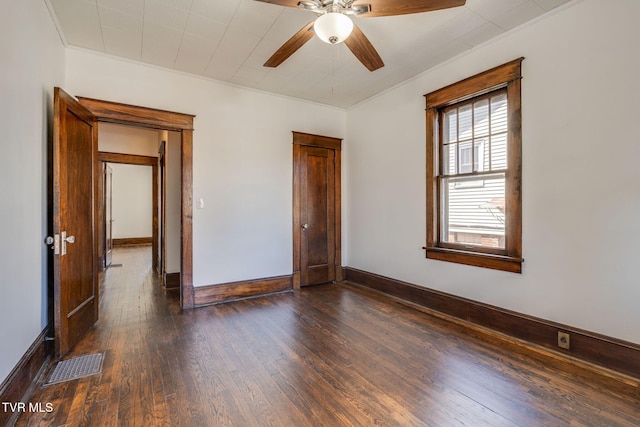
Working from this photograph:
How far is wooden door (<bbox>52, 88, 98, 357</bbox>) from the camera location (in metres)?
2.46

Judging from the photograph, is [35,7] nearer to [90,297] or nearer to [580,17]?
[90,297]

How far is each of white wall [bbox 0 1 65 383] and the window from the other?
370 cm

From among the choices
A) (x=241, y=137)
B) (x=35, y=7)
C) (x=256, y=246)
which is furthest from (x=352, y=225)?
(x=35, y=7)

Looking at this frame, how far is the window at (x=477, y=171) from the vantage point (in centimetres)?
289

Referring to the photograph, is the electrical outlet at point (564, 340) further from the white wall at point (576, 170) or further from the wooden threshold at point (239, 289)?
the wooden threshold at point (239, 289)

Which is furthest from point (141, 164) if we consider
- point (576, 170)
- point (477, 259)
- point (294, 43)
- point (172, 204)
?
point (576, 170)

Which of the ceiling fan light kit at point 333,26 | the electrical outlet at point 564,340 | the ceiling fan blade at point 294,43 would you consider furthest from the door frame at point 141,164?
the electrical outlet at point 564,340

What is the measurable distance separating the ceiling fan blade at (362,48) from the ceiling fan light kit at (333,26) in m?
0.26

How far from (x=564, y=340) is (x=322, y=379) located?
6.69ft

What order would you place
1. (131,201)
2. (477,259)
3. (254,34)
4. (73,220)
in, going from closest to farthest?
(73,220), (254,34), (477,259), (131,201)

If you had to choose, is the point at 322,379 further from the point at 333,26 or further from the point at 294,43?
the point at 294,43

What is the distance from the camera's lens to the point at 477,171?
10.7 ft

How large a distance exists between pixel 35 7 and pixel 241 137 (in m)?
2.24

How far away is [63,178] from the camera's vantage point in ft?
8.27
